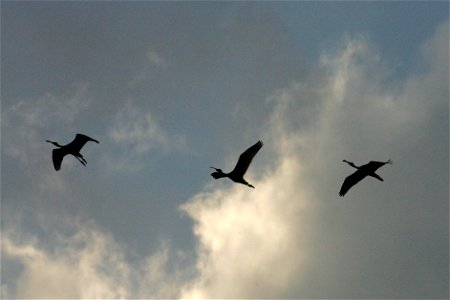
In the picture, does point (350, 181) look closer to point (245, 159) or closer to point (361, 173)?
point (361, 173)

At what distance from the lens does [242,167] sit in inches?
1438

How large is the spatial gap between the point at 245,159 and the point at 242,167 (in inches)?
26.2

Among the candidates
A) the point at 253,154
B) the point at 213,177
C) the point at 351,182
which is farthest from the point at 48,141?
the point at 351,182

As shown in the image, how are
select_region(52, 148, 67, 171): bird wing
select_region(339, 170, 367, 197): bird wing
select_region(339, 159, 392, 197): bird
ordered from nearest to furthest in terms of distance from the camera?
select_region(339, 159, 392, 197): bird < select_region(339, 170, 367, 197): bird wing < select_region(52, 148, 67, 171): bird wing

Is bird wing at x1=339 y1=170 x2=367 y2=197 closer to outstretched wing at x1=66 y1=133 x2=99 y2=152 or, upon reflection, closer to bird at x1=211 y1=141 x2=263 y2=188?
bird at x1=211 y1=141 x2=263 y2=188

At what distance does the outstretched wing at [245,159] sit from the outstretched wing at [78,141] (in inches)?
358

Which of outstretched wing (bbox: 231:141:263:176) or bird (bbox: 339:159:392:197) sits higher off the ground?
bird (bbox: 339:159:392:197)

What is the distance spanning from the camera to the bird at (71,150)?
125 feet

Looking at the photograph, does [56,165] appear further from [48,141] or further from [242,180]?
[242,180]

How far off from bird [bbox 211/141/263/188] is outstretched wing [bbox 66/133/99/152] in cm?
806

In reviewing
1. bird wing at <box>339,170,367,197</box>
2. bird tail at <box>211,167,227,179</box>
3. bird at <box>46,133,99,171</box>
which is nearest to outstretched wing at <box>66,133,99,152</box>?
bird at <box>46,133,99,171</box>

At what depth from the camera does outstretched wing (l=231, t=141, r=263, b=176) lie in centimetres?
3541

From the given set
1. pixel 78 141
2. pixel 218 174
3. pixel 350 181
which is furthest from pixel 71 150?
pixel 350 181

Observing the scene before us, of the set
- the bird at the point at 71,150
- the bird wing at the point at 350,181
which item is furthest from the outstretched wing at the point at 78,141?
the bird wing at the point at 350,181
